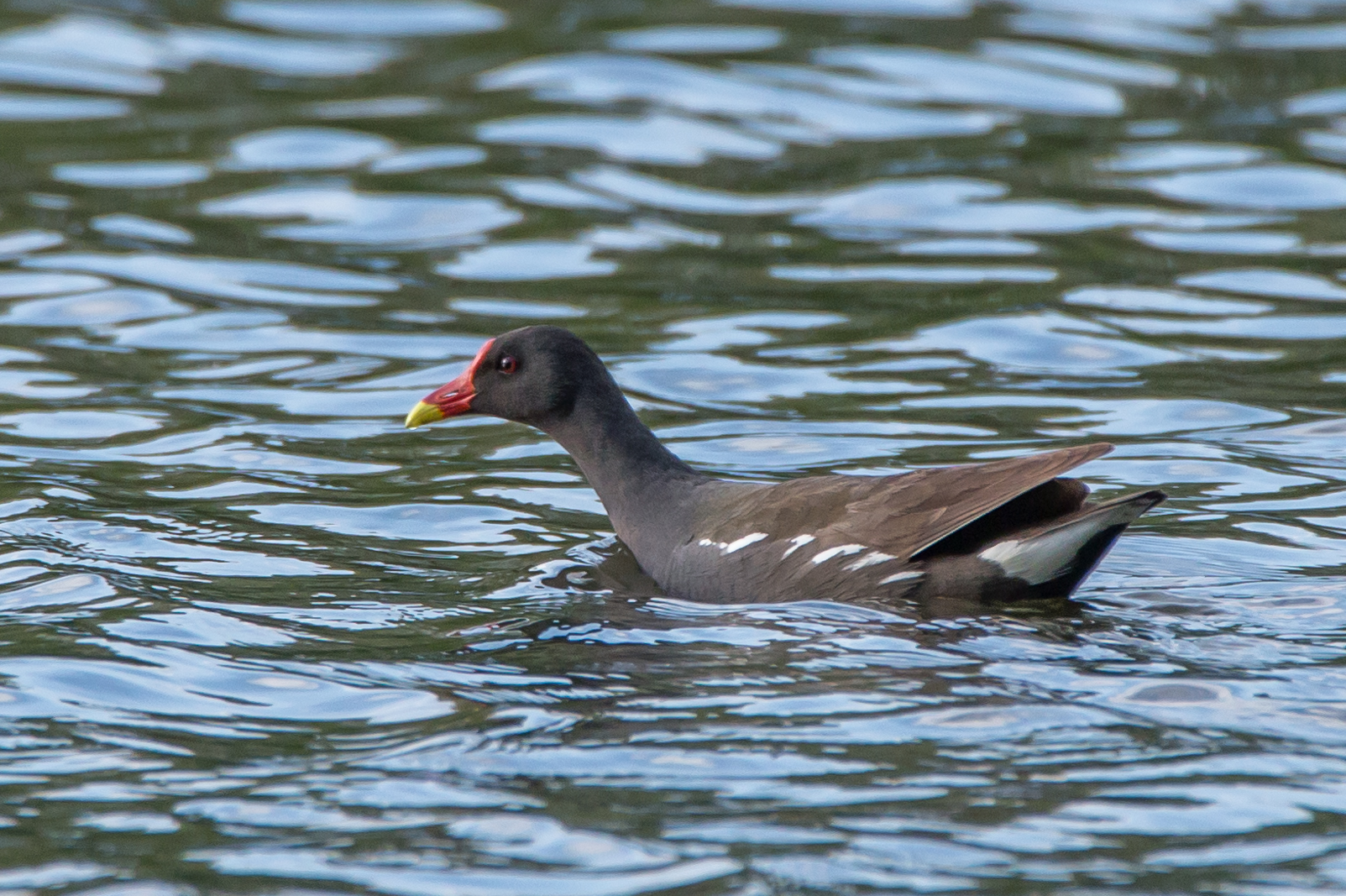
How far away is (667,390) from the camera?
9711 mm

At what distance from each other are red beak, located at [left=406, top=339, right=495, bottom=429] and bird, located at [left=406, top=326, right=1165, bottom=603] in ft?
0.32

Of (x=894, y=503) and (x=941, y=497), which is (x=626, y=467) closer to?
(x=894, y=503)

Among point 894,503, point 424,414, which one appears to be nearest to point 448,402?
point 424,414

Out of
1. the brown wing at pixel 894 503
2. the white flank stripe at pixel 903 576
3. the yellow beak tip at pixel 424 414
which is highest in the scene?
the yellow beak tip at pixel 424 414

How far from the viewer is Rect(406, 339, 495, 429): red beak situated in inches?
295

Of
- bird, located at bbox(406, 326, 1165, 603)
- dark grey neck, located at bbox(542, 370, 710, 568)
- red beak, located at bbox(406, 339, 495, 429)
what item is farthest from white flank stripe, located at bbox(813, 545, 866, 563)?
red beak, located at bbox(406, 339, 495, 429)

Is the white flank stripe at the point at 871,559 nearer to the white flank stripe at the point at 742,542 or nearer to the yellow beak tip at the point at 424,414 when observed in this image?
the white flank stripe at the point at 742,542

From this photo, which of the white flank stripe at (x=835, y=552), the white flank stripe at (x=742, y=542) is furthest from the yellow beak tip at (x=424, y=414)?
the white flank stripe at (x=835, y=552)

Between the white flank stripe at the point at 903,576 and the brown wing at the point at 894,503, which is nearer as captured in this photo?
the brown wing at the point at 894,503

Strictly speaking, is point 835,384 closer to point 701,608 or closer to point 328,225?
point 701,608

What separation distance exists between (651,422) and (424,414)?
1894 millimetres

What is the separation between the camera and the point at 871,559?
631cm

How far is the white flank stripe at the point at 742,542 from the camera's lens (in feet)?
21.5

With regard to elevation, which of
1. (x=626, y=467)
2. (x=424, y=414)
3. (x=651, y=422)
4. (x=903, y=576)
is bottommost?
(x=903, y=576)
